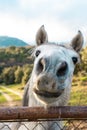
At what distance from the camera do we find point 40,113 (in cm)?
239

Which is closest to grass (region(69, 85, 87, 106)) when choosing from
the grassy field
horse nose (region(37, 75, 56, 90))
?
the grassy field

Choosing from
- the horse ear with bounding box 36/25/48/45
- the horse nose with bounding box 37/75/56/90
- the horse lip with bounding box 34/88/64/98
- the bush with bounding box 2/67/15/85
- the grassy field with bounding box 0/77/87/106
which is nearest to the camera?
the horse nose with bounding box 37/75/56/90

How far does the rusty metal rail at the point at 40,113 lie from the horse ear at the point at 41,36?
855mm

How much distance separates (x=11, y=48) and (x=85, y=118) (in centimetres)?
5229

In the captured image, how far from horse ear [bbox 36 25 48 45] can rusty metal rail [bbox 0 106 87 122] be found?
0.86 m

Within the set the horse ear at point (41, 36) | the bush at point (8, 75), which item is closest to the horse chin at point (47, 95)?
the horse ear at point (41, 36)

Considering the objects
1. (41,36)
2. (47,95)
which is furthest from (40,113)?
(41,36)

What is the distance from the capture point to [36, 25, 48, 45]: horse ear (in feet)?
10.0

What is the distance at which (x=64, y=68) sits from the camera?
2320 mm

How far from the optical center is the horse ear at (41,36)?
3061 millimetres

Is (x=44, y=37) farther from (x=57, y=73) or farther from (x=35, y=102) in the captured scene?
(x=57, y=73)

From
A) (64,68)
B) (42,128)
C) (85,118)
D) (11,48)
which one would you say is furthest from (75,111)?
(11,48)

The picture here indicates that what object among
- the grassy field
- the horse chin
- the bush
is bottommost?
the bush

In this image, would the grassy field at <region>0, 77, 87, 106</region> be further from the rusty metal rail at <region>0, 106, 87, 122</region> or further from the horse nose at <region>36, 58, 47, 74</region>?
the horse nose at <region>36, 58, 47, 74</region>
